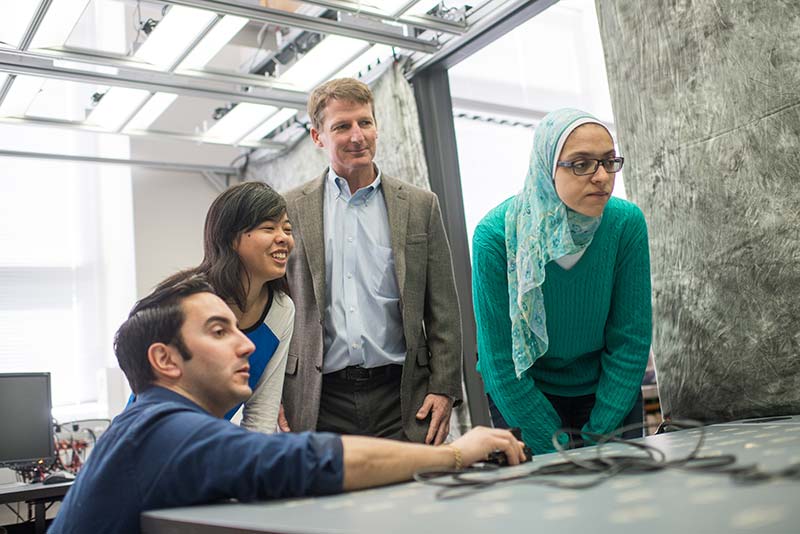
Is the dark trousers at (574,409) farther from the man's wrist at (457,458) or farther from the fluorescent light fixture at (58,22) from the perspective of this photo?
the fluorescent light fixture at (58,22)

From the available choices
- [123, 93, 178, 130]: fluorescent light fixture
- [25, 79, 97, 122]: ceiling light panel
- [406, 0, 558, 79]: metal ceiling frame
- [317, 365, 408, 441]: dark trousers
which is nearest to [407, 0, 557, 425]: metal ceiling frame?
[406, 0, 558, 79]: metal ceiling frame

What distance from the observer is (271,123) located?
459 centimetres

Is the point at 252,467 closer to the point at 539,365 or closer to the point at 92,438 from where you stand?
the point at 539,365

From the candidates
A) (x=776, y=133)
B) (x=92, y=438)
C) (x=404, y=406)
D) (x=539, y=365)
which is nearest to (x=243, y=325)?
(x=404, y=406)

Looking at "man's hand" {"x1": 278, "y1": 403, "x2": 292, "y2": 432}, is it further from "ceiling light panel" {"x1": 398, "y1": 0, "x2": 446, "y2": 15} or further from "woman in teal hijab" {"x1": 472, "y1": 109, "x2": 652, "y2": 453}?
"ceiling light panel" {"x1": 398, "y1": 0, "x2": 446, "y2": 15}

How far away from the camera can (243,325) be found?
76.9 inches

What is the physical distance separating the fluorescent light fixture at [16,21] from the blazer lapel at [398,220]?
164cm

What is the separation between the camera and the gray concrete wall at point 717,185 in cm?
206

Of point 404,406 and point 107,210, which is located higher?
point 107,210

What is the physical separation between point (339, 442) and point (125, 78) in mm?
3076

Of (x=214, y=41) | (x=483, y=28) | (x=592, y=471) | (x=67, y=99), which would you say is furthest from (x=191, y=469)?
(x=67, y=99)

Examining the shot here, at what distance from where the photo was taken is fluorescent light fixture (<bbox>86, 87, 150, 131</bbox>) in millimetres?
3939

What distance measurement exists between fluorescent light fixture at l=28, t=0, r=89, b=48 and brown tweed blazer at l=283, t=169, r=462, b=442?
135 centimetres

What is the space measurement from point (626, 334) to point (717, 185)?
1.77 feet
